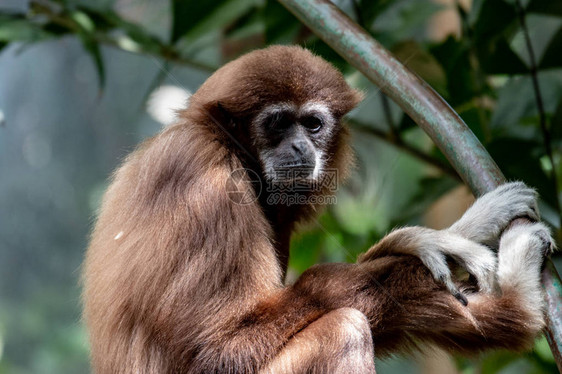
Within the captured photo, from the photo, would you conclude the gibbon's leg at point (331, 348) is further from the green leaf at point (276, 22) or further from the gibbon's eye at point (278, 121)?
the green leaf at point (276, 22)

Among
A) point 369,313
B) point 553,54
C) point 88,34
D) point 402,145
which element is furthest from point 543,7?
point 88,34

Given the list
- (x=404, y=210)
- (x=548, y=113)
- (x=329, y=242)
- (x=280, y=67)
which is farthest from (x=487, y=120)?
(x=280, y=67)

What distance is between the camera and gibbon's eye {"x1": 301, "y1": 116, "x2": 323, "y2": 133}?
171 inches

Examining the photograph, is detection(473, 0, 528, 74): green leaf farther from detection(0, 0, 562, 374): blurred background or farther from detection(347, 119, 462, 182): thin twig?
detection(347, 119, 462, 182): thin twig

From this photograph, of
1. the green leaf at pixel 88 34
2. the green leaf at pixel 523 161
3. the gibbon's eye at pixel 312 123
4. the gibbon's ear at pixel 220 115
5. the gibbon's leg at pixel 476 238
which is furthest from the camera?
the green leaf at pixel 88 34

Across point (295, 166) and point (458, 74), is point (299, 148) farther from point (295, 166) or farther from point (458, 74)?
point (458, 74)

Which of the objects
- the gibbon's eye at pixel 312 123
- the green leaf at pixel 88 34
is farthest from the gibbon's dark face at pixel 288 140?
the green leaf at pixel 88 34

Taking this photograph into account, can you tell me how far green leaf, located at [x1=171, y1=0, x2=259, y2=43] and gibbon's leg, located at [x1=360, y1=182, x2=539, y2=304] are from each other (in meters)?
3.24

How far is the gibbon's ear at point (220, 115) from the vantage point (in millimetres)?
3975

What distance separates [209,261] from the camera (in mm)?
3389

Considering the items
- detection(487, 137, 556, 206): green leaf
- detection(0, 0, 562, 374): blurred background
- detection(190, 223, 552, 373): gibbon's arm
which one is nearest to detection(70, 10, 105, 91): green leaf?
detection(0, 0, 562, 374): blurred background

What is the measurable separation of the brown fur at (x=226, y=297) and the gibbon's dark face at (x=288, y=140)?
1.16ft

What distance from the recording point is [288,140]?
4238 millimetres

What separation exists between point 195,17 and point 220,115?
7.42 ft
